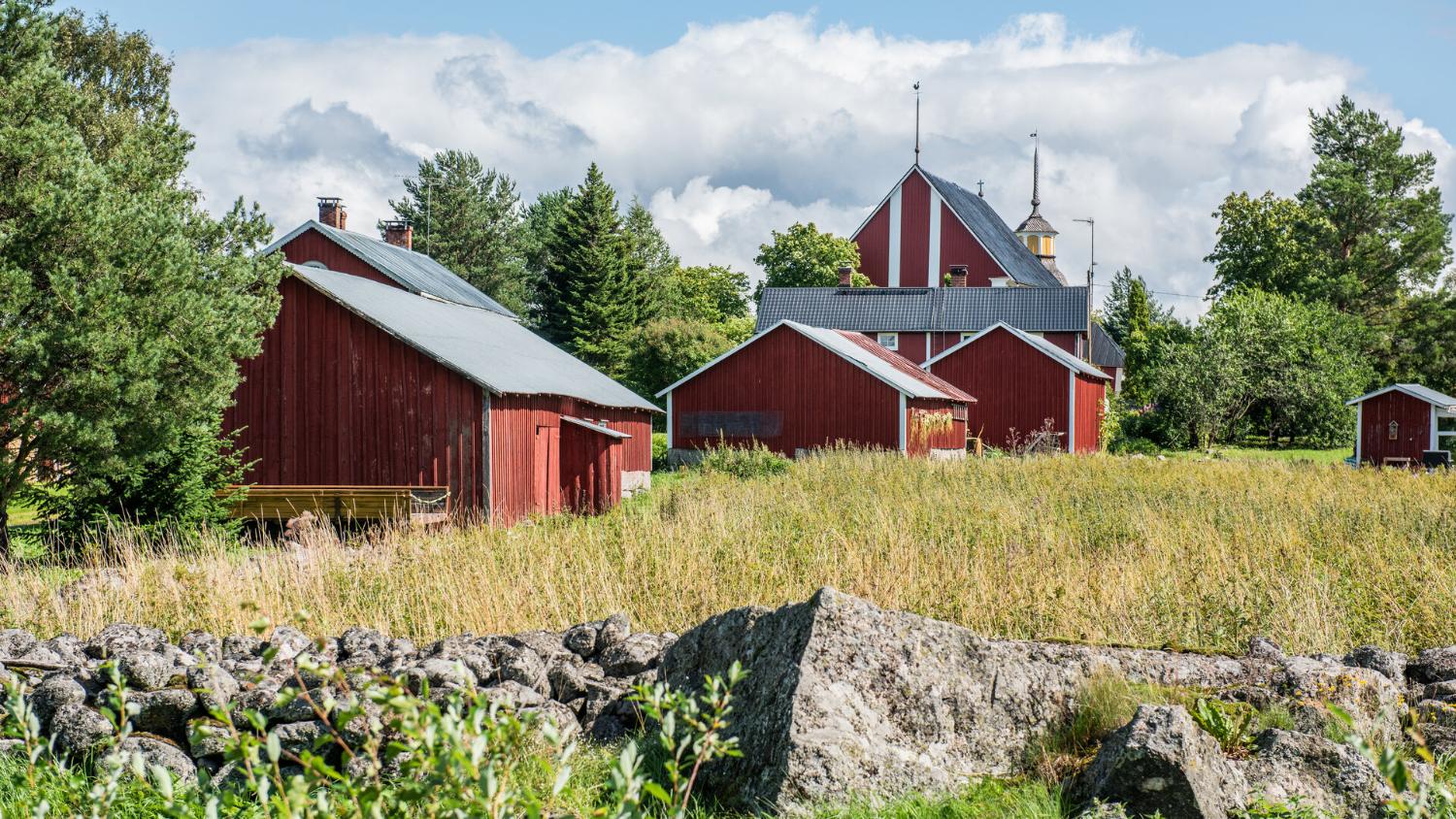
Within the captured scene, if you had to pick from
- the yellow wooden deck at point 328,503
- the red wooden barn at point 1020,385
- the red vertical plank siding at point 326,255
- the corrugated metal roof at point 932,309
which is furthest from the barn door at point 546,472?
the corrugated metal roof at point 932,309

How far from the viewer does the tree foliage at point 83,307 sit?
1488cm

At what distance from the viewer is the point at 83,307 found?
48.7 feet

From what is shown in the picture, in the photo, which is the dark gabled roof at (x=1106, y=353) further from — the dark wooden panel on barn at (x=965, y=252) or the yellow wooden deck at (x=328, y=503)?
the yellow wooden deck at (x=328, y=503)

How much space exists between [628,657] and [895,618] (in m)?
2.02

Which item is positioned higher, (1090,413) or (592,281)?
(592,281)

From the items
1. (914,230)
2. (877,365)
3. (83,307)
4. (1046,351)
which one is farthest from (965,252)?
(83,307)

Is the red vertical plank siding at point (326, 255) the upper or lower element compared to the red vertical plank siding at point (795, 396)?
upper

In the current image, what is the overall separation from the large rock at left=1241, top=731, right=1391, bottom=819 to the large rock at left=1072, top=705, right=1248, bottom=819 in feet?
0.73

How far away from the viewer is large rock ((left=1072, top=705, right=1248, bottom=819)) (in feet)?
16.3

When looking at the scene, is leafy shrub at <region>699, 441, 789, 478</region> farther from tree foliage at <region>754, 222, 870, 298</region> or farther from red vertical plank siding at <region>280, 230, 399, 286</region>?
tree foliage at <region>754, 222, 870, 298</region>

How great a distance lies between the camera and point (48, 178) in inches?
613

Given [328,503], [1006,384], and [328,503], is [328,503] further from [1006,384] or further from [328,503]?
[1006,384]

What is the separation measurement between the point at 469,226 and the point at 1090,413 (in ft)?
132

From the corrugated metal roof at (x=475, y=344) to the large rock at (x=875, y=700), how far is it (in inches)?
593
